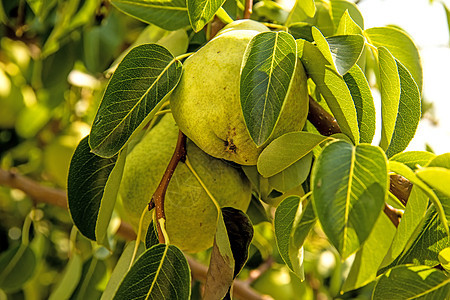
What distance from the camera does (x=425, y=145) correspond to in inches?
49.0

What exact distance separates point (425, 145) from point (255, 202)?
49cm

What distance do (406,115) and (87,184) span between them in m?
0.45

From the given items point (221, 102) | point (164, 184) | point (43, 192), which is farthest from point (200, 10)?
point (43, 192)

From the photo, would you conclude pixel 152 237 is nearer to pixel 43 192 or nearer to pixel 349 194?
pixel 349 194

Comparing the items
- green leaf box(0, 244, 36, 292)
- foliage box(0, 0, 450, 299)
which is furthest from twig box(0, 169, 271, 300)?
foliage box(0, 0, 450, 299)

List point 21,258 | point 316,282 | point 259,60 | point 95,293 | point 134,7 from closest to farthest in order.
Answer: point 259,60
point 134,7
point 95,293
point 21,258
point 316,282

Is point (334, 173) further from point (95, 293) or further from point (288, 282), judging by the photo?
point (288, 282)

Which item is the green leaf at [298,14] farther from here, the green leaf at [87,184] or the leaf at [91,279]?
the leaf at [91,279]

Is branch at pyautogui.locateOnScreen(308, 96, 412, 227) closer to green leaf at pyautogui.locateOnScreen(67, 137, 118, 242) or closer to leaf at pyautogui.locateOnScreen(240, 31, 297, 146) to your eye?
leaf at pyautogui.locateOnScreen(240, 31, 297, 146)

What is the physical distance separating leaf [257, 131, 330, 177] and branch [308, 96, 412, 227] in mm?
122

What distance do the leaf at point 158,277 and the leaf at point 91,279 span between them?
1.98 feet

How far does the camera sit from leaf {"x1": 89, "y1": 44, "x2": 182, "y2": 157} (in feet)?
2.26

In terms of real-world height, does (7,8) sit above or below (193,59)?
below

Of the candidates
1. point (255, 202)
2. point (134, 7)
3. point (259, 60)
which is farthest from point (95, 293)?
point (259, 60)
